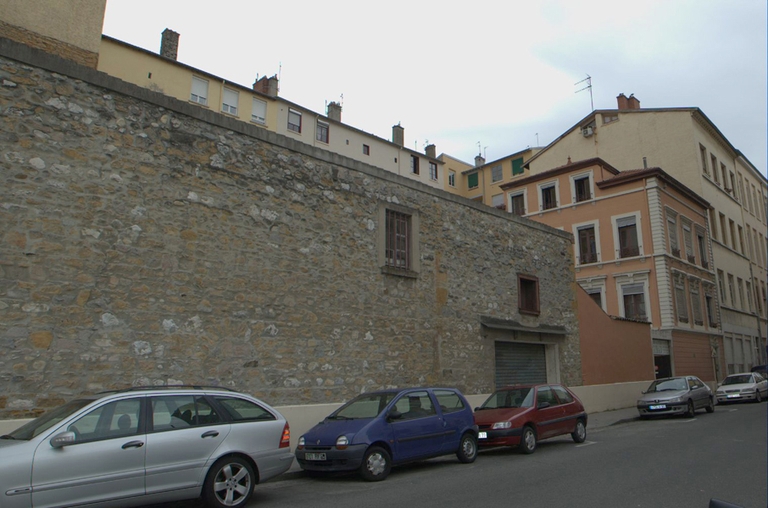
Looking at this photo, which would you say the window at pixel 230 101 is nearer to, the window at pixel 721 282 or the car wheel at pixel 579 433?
the car wheel at pixel 579 433

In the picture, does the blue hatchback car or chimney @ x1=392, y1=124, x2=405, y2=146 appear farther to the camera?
chimney @ x1=392, y1=124, x2=405, y2=146

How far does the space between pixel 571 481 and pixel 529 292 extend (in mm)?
10527

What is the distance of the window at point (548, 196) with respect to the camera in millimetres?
32031

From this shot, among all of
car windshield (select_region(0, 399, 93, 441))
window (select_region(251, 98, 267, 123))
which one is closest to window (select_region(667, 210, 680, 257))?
window (select_region(251, 98, 267, 123))

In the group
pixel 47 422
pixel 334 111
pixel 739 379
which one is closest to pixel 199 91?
pixel 334 111

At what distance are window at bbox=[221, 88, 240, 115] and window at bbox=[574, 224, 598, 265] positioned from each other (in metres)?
21.0

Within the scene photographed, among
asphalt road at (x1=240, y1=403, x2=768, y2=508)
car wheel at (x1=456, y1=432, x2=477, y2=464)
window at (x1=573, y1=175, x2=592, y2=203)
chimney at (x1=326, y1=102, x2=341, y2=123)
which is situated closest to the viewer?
asphalt road at (x1=240, y1=403, x2=768, y2=508)

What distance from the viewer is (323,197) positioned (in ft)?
40.5

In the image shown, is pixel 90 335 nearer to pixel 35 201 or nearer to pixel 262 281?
pixel 35 201

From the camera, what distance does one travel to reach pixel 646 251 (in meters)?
28.0

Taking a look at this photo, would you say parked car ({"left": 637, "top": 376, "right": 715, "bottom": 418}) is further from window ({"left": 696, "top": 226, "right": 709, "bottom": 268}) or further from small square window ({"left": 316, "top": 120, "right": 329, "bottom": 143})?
small square window ({"left": 316, "top": 120, "right": 329, "bottom": 143})

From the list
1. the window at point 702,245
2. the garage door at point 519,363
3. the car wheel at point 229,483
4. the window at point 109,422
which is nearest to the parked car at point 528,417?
the garage door at point 519,363

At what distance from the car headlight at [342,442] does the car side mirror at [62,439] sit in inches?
146

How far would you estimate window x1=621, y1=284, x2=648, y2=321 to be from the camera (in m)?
28.0
